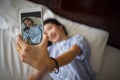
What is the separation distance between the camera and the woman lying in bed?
69 cm

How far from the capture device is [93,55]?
1.13 meters

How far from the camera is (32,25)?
0.73 metres

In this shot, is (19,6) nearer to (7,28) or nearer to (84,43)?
(7,28)

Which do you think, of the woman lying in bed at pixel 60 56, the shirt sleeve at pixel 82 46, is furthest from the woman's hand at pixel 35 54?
the shirt sleeve at pixel 82 46

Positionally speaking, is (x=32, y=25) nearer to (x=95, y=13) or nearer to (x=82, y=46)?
(x=82, y=46)

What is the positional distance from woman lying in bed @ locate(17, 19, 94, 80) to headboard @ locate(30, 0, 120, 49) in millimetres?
180

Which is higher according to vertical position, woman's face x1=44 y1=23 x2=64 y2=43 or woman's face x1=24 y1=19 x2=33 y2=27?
woman's face x1=24 y1=19 x2=33 y2=27

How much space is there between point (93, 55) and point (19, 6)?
641mm

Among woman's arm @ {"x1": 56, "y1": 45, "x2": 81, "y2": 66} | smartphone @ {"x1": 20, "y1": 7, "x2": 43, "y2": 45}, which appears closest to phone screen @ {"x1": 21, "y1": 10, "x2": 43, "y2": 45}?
smartphone @ {"x1": 20, "y1": 7, "x2": 43, "y2": 45}

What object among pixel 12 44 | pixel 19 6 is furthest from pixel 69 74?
pixel 19 6

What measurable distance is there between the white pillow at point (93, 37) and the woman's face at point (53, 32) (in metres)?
0.15

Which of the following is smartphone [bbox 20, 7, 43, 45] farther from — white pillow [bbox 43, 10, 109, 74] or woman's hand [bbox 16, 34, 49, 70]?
white pillow [bbox 43, 10, 109, 74]

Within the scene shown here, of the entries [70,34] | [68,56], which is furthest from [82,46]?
[70,34]

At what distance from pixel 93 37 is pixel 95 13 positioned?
151 millimetres
